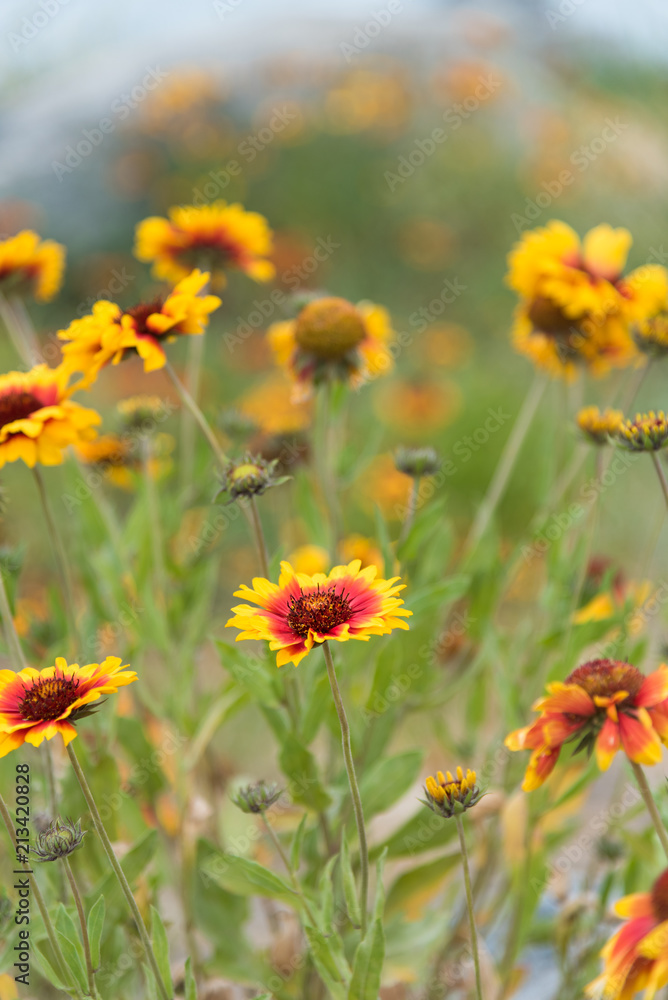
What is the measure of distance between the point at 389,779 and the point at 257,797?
213 mm

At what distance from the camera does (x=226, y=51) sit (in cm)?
524

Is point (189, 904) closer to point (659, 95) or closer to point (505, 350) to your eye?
point (505, 350)

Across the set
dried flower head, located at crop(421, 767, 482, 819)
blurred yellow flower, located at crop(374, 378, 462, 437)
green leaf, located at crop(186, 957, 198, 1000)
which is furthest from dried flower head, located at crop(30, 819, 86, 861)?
blurred yellow flower, located at crop(374, 378, 462, 437)

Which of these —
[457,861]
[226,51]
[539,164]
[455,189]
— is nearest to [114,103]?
[226,51]

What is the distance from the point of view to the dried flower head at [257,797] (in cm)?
61

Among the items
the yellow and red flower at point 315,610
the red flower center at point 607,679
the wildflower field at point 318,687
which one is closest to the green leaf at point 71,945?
the wildflower field at point 318,687

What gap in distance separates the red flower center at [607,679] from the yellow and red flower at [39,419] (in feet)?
1.40

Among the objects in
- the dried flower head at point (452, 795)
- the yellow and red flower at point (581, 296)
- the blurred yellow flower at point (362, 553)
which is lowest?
the dried flower head at point (452, 795)

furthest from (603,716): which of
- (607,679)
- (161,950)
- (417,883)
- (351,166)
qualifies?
(351,166)

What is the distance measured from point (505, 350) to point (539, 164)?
1303 millimetres

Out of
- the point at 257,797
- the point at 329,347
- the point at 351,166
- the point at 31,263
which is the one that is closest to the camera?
the point at 257,797

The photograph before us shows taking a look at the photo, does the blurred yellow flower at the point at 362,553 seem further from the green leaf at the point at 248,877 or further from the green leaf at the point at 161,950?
the green leaf at the point at 161,950

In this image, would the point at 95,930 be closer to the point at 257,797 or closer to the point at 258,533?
the point at 257,797

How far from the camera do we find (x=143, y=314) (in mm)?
756
